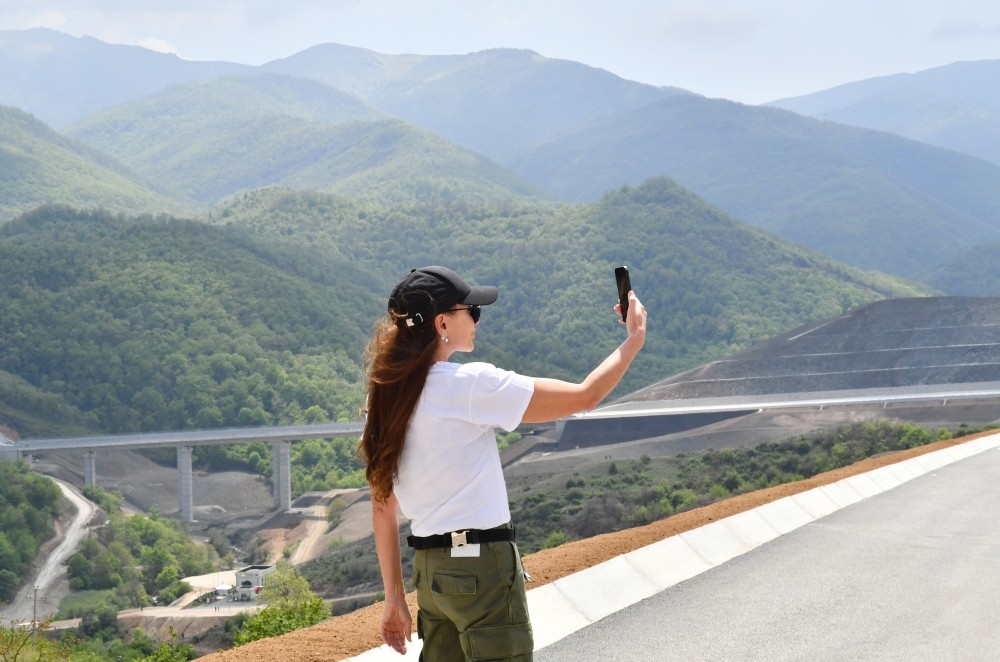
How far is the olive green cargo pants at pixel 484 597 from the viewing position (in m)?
4.89

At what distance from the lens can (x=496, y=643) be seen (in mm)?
4883

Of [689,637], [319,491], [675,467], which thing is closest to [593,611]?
[689,637]

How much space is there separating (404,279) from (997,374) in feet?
261

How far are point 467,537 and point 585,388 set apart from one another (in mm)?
755

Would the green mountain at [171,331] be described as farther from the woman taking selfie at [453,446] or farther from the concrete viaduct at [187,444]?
the woman taking selfie at [453,446]

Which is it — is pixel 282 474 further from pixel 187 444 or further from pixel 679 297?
pixel 679 297

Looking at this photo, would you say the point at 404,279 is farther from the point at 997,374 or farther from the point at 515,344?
the point at 515,344

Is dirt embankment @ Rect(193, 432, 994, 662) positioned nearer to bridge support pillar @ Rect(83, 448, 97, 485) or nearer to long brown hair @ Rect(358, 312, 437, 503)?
long brown hair @ Rect(358, 312, 437, 503)

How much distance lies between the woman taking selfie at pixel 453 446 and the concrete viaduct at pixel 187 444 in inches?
3555

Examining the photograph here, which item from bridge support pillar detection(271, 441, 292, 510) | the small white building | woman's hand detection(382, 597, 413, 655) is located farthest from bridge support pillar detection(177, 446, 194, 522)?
woman's hand detection(382, 597, 413, 655)

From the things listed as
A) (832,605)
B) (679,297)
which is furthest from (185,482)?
(679,297)

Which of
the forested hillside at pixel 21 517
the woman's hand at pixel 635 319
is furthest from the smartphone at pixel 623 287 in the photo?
the forested hillside at pixel 21 517

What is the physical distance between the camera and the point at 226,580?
69688 millimetres

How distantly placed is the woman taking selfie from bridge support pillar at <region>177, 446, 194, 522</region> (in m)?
94.5
